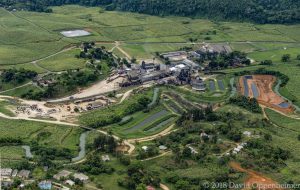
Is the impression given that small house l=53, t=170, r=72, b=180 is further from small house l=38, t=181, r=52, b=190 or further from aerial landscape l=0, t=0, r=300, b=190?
small house l=38, t=181, r=52, b=190

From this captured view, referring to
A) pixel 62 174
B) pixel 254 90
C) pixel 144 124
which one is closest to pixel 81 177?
pixel 62 174

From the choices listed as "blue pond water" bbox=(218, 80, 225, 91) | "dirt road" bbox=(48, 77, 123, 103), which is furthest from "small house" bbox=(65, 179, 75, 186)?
"blue pond water" bbox=(218, 80, 225, 91)

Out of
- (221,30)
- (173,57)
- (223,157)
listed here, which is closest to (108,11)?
(221,30)

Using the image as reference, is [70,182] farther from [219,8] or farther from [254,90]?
[219,8]

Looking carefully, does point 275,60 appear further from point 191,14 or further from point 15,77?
point 15,77

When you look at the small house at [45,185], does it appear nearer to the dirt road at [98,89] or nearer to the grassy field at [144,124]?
the grassy field at [144,124]
